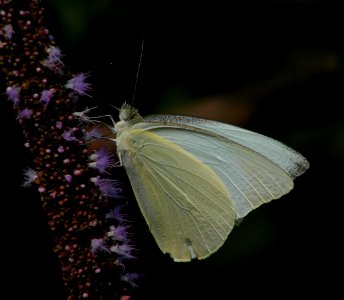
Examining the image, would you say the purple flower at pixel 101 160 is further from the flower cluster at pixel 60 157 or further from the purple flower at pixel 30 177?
→ the purple flower at pixel 30 177

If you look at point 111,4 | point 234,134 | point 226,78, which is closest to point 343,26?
point 226,78

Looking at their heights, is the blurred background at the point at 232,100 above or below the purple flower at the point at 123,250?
above

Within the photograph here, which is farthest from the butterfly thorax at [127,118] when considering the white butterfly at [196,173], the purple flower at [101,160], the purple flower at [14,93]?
the purple flower at [14,93]

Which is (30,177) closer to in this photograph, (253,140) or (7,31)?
(7,31)

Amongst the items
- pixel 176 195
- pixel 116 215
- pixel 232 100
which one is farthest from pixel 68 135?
pixel 232 100

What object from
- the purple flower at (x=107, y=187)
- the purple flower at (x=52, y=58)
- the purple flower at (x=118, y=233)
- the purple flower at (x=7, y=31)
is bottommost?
the purple flower at (x=118, y=233)

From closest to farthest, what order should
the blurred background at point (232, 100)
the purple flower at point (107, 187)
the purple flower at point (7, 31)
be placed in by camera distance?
the purple flower at point (7, 31) → the purple flower at point (107, 187) → the blurred background at point (232, 100)

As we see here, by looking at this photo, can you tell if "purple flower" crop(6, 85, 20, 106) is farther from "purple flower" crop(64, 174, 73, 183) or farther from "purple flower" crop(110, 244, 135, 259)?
"purple flower" crop(110, 244, 135, 259)

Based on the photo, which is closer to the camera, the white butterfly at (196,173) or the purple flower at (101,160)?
the purple flower at (101,160)

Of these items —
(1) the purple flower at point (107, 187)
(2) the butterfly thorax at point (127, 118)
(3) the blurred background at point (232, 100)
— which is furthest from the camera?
(3) the blurred background at point (232, 100)
